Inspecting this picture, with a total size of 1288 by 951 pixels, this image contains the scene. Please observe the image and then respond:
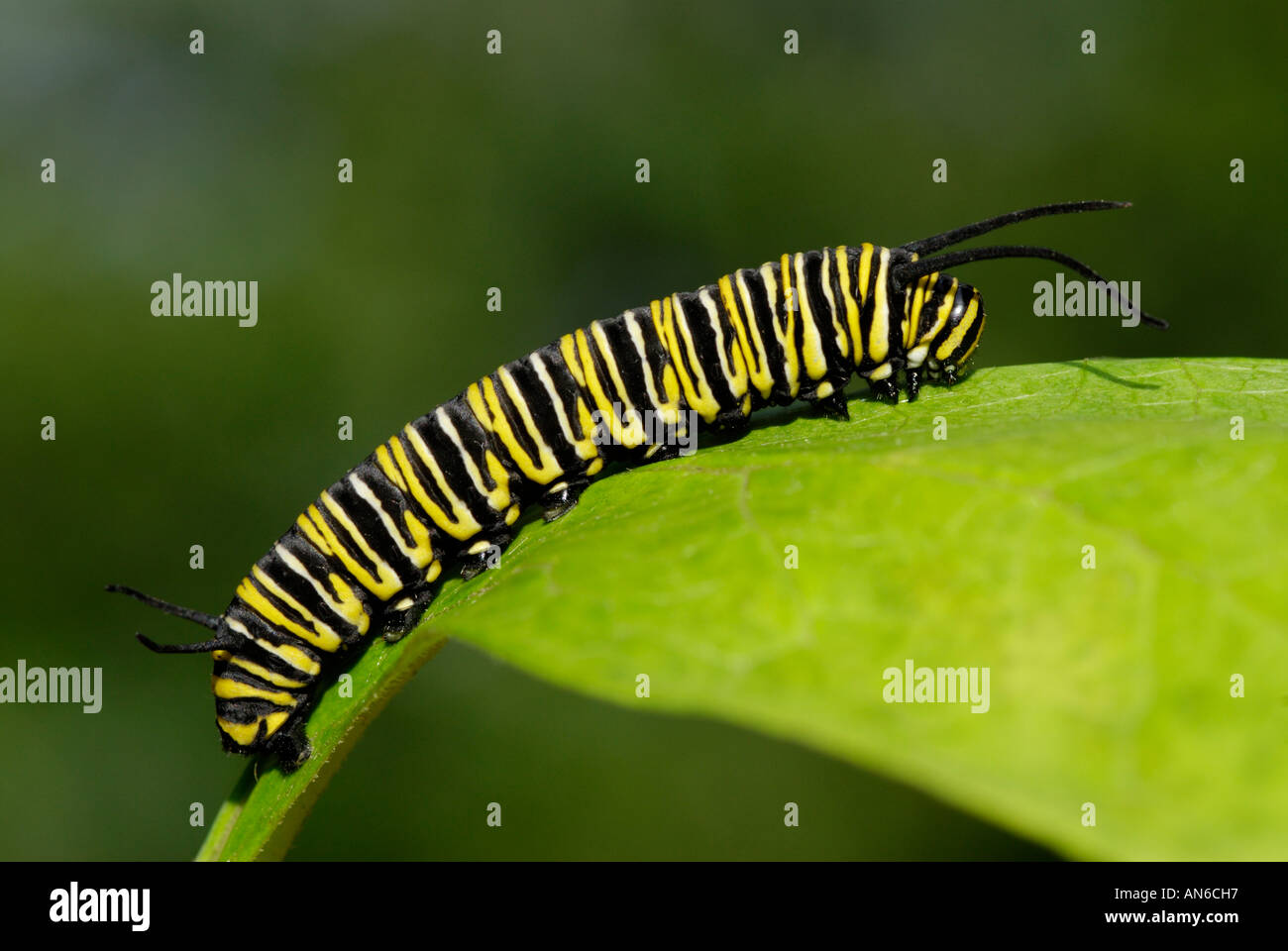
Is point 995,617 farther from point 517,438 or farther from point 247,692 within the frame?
point 247,692

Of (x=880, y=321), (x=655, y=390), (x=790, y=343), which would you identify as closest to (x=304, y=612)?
(x=655, y=390)

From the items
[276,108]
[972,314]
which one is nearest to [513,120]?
[276,108]

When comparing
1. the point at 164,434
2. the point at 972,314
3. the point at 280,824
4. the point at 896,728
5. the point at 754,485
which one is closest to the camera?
the point at 896,728

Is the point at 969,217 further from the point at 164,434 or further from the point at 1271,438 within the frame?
the point at 1271,438

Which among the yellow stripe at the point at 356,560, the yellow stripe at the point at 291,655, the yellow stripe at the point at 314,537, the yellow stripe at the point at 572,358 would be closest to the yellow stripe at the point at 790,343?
the yellow stripe at the point at 572,358

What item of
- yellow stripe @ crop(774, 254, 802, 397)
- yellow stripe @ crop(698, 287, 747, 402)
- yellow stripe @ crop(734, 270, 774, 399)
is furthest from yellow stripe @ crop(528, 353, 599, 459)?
yellow stripe @ crop(774, 254, 802, 397)

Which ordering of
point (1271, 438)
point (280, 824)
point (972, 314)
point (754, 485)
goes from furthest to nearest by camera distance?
point (972, 314) < point (280, 824) < point (754, 485) < point (1271, 438)

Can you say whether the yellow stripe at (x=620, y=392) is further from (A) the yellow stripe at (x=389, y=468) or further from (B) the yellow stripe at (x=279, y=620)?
(B) the yellow stripe at (x=279, y=620)
